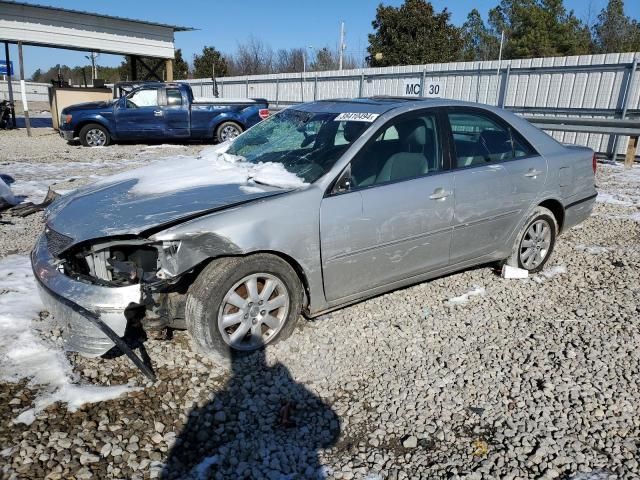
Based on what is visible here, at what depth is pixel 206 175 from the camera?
12.4 ft

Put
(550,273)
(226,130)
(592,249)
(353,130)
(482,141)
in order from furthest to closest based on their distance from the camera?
(226,130) < (592,249) < (550,273) < (482,141) < (353,130)

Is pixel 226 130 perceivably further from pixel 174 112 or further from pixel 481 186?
pixel 481 186

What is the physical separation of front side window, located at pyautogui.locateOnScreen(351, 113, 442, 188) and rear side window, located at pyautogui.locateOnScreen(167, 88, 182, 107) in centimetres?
1168

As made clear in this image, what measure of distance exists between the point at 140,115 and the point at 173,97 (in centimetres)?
105

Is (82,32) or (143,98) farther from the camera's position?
(82,32)

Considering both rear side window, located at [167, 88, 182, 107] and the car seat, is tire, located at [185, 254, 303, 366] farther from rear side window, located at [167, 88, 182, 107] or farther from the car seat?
rear side window, located at [167, 88, 182, 107]

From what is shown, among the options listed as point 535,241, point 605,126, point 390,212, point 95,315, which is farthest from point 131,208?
point 605,126

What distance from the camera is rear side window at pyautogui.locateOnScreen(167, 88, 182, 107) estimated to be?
14039 mm

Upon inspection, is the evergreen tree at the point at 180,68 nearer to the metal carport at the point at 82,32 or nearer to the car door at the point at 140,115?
the metal carport at the point at 82,32

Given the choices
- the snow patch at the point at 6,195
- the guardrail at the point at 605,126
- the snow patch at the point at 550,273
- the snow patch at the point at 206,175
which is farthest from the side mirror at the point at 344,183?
the guardrail at the point at 605,126

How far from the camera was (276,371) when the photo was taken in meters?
3.14

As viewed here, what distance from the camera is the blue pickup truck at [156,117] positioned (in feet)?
45.2

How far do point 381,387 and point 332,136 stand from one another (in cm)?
185

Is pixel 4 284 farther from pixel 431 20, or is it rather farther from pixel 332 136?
pixel 431 20
